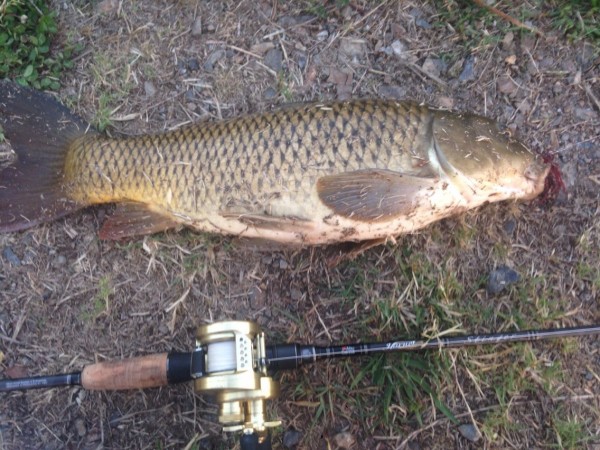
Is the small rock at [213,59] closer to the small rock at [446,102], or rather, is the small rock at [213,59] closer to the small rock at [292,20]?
the small rock at [292,20]

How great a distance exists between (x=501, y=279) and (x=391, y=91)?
100 cm

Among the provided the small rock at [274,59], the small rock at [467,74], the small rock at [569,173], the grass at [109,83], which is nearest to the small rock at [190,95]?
the grass at [109,83]

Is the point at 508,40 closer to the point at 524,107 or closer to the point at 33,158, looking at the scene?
the point at 524,107

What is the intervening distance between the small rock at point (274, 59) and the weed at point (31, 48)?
955 millimetres

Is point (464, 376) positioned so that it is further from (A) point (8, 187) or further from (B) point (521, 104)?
(A) point (8, 187)

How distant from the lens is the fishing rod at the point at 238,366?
1864mm

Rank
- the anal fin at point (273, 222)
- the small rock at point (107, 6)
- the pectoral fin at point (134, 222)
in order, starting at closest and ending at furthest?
the anal fin at point (273, 222) < the pectoral fin at point (134, 222) < the small rock at point (107, 6)

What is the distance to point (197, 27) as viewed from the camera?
105 inches

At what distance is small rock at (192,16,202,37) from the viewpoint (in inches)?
105

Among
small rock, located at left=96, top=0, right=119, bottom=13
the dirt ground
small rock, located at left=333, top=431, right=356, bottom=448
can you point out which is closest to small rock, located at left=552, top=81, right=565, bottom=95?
the dirt ground

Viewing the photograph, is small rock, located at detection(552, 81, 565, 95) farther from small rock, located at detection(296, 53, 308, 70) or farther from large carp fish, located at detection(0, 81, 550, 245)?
small rock, located at detection(296, 53, 308, 70)

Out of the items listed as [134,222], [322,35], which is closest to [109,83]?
[134,222]

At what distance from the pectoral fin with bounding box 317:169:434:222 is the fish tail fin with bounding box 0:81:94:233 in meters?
1.20

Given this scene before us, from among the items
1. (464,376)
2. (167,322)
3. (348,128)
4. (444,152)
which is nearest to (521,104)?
(444,152)
